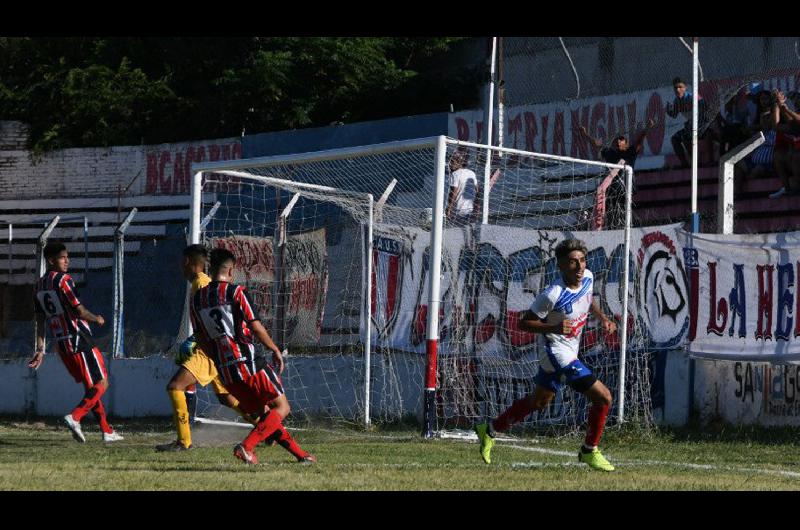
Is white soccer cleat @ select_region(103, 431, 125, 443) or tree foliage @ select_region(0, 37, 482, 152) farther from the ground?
tree foliage @ select_region(0, 37, 482, 152)

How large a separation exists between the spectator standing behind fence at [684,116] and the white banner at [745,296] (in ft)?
17.5

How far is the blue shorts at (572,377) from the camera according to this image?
984 cm

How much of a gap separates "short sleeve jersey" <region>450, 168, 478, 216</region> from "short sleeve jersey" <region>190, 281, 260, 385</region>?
5.35 meters

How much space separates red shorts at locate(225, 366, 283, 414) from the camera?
10406 millimetres

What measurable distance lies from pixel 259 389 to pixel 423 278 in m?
5.75

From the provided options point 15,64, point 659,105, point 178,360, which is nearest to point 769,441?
point 178,360

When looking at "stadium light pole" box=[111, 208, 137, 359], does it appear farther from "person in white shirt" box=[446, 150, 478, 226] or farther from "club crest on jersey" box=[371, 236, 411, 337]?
"person in white shirt" box=[446, 150, 478, 226]

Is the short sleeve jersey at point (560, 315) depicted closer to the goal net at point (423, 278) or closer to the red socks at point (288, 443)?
the red socks at point (288, 443)

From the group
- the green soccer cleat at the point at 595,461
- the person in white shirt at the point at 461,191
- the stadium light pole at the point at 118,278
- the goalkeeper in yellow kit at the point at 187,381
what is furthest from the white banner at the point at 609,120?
the green soccer cleat at the point at 595,461

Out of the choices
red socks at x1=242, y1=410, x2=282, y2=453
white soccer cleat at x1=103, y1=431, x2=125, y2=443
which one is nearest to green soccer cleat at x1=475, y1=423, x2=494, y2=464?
red socks at x1=242, y1=410, x2=282, y2=453

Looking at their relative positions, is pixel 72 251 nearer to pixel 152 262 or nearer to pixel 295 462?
pixel 152 262

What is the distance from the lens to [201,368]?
12.0m

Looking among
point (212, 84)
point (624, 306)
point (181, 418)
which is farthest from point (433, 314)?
point (212, 84)

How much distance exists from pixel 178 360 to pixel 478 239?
14.1 ft
